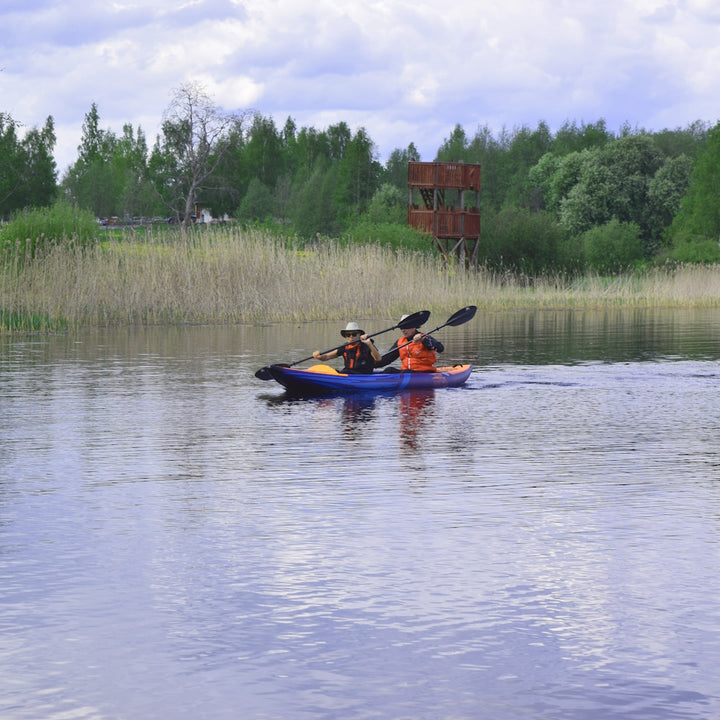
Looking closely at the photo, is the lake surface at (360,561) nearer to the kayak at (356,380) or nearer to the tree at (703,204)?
the kayak at (356,380)

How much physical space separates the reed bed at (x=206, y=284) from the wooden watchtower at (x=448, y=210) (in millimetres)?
22503

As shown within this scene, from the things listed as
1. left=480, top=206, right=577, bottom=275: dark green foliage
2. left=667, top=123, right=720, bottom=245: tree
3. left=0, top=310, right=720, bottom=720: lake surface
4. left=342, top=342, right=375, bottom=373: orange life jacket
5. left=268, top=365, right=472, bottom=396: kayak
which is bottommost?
left=0, top=310, right=720, bottom=720: lake surface

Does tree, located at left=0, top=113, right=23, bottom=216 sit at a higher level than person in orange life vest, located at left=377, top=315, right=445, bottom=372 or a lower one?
higher

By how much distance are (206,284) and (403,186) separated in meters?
94.8

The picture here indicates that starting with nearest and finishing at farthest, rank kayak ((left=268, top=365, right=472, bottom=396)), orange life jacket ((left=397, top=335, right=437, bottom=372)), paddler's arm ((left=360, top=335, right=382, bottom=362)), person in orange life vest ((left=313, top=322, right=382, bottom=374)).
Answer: kayak ((left=268, top=365, right=472, bottom=396)) < paddler's arm ((left=360, top=335, right=382, bottom=362)) < person in orange life vest ((left=313, top=322, right=382, bottom=374)) < orange life jacket ((left=397, top=335, right=437, bottom=372))

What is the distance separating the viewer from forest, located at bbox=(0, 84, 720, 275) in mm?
63656

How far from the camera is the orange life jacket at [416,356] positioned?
17.7m

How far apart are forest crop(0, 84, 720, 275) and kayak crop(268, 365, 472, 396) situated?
2070cm

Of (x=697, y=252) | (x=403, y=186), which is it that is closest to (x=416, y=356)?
(x=697, y=252)

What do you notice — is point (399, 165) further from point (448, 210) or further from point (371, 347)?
point (371, 347)

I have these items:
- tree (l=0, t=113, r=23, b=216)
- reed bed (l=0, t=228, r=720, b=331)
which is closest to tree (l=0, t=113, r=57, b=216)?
tree (l=0, t=113, r=23, b=216)

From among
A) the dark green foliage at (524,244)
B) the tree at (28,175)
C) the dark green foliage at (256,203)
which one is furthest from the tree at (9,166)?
the dark green foliage at (524,244)

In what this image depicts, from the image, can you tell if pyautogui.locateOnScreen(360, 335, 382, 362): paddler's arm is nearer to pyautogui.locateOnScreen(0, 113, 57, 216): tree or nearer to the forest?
the forest

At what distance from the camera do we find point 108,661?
17.3 ft
